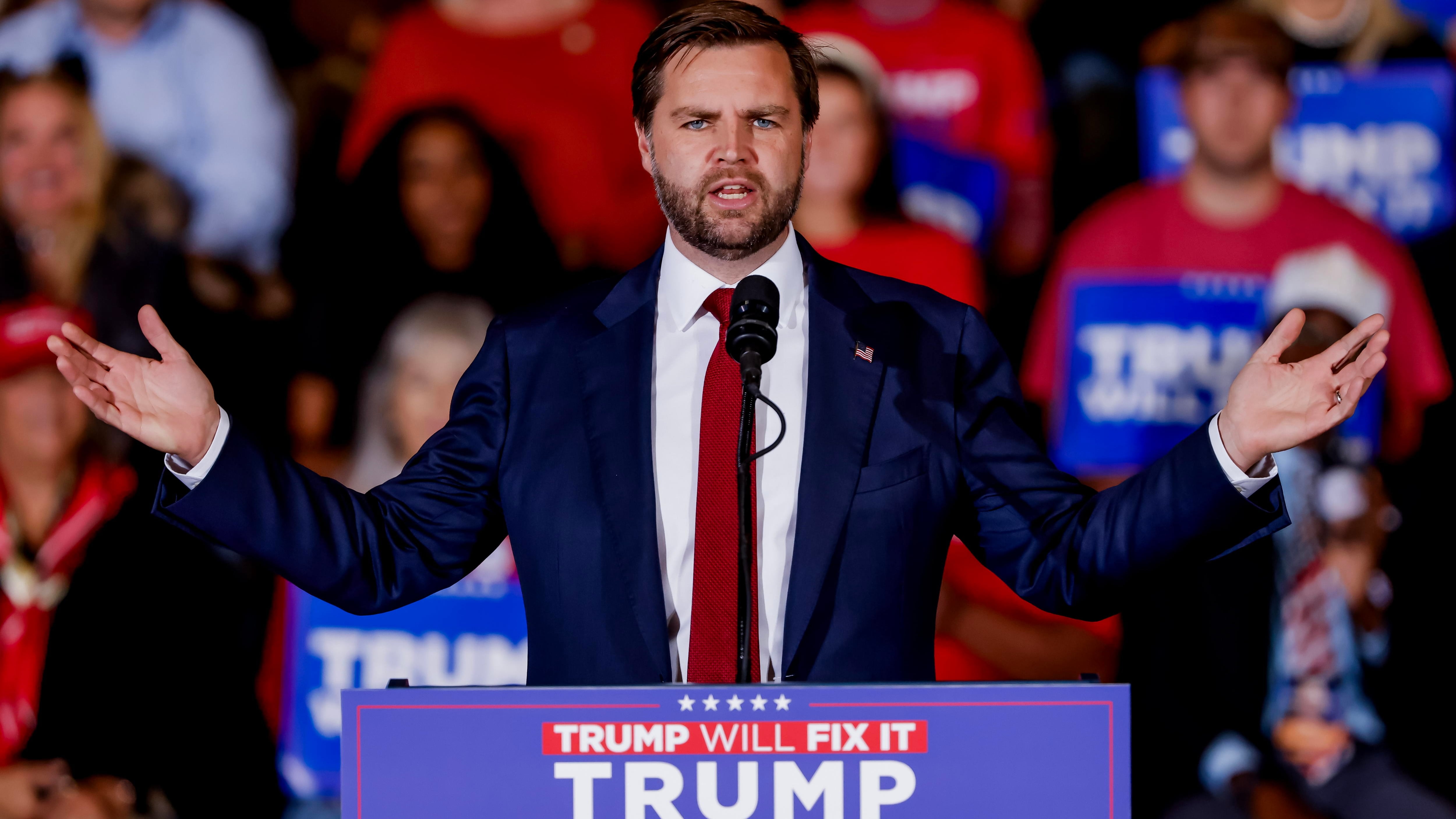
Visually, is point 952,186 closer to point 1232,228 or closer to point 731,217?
point 1232,228

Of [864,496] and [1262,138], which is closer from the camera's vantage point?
[864,496]

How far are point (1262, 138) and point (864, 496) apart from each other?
2.72 m

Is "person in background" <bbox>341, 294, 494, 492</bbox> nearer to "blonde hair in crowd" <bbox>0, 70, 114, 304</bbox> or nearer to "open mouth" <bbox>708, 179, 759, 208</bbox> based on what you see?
"blonde hair in crowd" <bbox>0, 70, 114, 304</bbox>

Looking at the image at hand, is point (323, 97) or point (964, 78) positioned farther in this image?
point (323, 97)

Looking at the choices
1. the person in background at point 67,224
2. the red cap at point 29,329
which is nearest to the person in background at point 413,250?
the person in background at point 67,224

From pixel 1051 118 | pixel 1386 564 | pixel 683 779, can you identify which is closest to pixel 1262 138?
pixel 1051 118

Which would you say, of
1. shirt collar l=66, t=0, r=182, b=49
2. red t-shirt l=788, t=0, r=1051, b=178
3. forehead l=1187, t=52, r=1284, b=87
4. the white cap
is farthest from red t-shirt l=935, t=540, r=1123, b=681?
shirt collar l=66, t=0, r=182, b=49

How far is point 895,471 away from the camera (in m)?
1.57

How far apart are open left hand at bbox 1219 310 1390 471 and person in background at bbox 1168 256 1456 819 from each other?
2329 millimetres

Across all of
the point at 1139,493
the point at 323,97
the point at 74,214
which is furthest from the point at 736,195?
the point at 74,214

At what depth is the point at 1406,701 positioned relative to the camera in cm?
369

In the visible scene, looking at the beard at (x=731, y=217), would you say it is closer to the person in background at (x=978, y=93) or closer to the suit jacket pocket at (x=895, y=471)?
Answer: the suit jacket pocket at (x=895, y=471)

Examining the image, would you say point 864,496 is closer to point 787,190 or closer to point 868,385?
point 868,385

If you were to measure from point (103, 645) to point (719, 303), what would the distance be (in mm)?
2761
